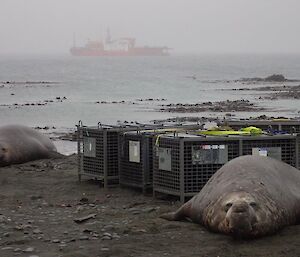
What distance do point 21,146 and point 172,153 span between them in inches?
312

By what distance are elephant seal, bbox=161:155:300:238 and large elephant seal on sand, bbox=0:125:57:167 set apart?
8.98 metres

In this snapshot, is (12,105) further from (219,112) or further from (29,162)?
(29,162)

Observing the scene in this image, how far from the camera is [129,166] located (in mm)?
15711

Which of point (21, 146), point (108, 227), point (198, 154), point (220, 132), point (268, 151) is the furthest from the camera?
point (21, 146)

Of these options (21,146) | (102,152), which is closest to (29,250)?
(102,152)

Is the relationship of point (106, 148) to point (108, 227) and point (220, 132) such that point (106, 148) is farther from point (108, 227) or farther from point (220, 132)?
point (108, 227)

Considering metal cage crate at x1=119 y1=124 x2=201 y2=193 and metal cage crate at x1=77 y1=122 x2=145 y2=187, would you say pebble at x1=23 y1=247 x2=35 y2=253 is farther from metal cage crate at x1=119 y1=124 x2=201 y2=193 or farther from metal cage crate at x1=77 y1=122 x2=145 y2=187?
metal cage crate at x1=77 y1=122 x2=145 y2=187

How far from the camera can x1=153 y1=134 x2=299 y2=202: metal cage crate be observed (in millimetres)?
14172

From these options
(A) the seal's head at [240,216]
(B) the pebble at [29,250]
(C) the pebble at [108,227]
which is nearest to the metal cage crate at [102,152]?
(C) the pebble at [108,227]

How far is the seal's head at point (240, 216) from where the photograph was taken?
10727 millimetres

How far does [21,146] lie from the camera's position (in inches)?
841

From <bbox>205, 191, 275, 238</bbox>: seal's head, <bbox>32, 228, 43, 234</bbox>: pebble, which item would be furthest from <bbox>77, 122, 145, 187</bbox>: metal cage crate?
<bbox>205, 191, 275, 238</bbox>: seal's head

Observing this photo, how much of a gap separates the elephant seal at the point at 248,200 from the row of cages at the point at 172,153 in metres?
1.40

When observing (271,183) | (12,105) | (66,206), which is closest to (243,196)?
(271,183)
